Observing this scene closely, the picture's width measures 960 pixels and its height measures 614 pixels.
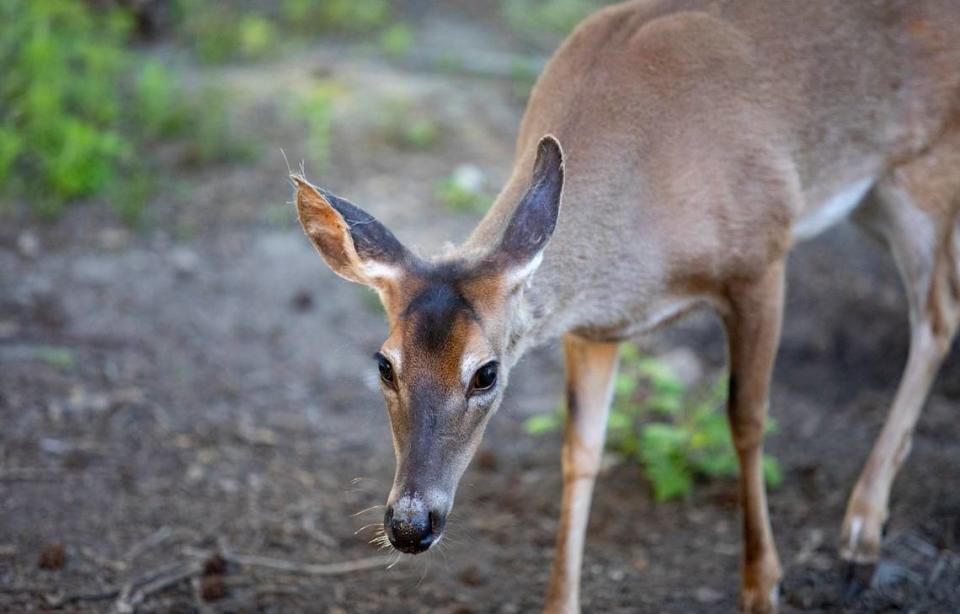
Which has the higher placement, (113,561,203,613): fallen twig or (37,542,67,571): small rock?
(37,542,67,571): small rock

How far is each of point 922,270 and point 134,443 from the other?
3838 millimetres

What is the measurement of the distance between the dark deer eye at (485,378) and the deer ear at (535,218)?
34 centimetres

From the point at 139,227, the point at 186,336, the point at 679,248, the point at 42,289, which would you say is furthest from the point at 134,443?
the point at 679,248

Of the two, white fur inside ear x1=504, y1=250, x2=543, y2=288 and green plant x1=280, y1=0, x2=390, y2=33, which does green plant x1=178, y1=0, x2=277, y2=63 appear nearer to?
green plant x1=280, y1=0, x2=390, y2=33

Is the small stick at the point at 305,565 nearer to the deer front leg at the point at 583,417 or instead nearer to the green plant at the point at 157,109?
the deer front leg at the point at 583,417

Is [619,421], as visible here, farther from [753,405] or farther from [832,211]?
[832,211]

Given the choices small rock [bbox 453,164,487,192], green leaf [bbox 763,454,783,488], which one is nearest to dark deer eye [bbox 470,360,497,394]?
green leaf [bbox 763,454,783,488]

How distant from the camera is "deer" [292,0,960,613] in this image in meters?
3.90

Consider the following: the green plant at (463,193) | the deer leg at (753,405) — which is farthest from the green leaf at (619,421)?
the green plant at (463,193)

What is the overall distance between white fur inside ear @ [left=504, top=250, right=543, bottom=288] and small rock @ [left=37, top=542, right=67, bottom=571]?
214 centimetres

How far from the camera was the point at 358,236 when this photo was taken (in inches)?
155

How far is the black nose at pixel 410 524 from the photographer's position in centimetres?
350

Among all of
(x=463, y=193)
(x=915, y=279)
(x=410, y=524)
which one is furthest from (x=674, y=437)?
(x=463, y=193)

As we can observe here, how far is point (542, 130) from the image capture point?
466 centimetres
